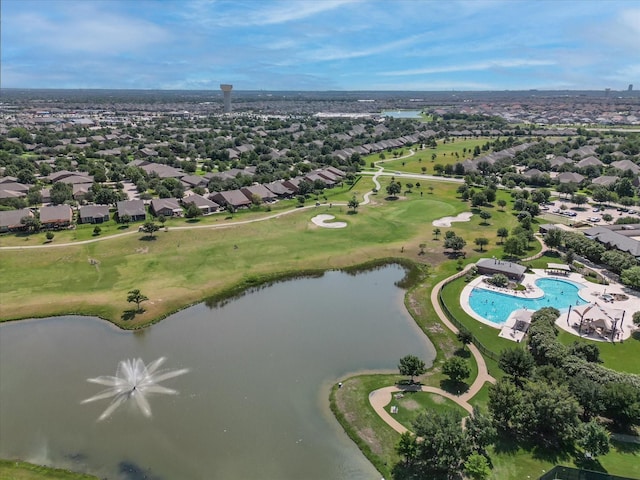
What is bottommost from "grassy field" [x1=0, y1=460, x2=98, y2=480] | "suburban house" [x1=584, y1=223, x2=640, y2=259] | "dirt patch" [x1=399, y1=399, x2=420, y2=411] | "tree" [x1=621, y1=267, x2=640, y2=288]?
"grassy field" [x1=0, y1=460, x2=98, y2=480]

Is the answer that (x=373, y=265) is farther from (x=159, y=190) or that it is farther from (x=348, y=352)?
(x=159, y=190)

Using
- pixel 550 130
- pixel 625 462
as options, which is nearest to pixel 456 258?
pixel 625 462

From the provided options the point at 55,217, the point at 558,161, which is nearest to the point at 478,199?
the point at 558,161

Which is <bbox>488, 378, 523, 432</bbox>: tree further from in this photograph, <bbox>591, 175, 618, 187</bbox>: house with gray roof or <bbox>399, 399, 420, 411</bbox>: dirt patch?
<bbox>591, 175, 618, 187</bbox>: house with gray roof

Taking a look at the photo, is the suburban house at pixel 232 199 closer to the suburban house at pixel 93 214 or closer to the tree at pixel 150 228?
the tree at pixel 150 228

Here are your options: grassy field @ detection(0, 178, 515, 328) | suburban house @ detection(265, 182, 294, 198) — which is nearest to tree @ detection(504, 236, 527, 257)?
grassy field @ detection(0, 178, 515, 328)

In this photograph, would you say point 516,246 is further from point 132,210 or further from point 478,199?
point 132,210
